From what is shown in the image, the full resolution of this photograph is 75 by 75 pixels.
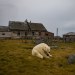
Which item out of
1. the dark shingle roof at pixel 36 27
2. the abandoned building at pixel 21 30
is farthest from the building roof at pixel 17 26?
the dark shingle roof at pixel 36 27

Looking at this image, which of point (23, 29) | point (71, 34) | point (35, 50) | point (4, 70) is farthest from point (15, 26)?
point (4, 70)

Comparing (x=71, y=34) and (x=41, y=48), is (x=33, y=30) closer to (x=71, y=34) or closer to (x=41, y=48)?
(x=71, y=34)

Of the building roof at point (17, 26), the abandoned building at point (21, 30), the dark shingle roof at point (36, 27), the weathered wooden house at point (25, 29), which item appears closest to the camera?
the abandoned building at point (21, 30)

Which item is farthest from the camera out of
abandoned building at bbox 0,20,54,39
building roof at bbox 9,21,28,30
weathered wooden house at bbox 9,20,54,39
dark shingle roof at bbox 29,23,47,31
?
dark shingle roof at bbox 29,23,47,31

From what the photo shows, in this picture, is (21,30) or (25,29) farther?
(25,29)

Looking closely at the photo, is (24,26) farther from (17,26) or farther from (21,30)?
(17,26)

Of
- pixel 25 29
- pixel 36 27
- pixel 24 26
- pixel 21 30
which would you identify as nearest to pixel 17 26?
pixel 21 30

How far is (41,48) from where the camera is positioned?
16031 millimetres

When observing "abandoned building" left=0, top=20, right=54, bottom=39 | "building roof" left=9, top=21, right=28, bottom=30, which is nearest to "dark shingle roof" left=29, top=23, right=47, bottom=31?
"abandoned building" left=0, top=20, right=54, bottom=39

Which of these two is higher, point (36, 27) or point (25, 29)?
point (36, 27)

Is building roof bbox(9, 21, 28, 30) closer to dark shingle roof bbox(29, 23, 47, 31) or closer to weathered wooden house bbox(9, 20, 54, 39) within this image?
weathered wooden house bbox(9, 20, 54, 39)

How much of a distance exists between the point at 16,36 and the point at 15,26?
341 centimetres

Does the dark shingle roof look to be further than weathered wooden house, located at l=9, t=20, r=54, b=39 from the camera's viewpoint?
Yes

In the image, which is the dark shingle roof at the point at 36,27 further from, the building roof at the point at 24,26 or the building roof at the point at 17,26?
the building roof at the point at 17,26
